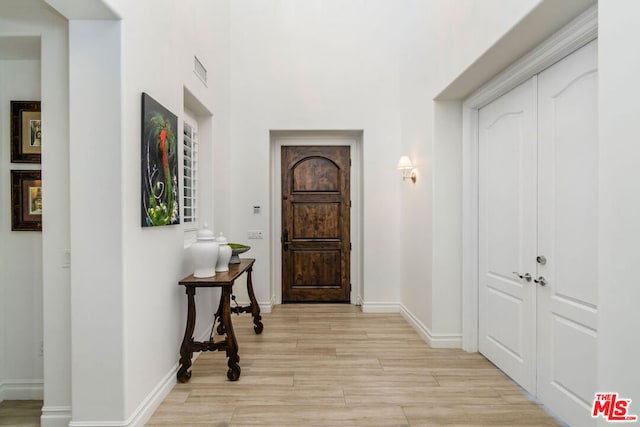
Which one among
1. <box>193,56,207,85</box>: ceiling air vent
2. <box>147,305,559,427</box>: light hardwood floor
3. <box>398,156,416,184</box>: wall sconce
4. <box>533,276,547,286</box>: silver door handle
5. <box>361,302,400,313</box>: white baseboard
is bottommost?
<box>147,305,559,427</box>: light hardwood floor

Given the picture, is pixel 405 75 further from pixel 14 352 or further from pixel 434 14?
pixel 14 352

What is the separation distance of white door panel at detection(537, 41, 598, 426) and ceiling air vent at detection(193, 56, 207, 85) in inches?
111

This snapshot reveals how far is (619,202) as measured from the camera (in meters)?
1.42

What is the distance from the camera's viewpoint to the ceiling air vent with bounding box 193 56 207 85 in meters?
3.16

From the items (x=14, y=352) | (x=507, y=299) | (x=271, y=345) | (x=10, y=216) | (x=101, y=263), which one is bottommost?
(x=271, y=345)

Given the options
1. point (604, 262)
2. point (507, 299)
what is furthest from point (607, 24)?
point (507, 299)

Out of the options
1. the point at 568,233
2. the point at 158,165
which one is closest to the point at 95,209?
the point at 158,165

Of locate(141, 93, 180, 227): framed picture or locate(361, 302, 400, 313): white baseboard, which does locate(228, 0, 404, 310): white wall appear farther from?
locate(141, 93, 180, 227): framed picture

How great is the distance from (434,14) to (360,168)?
79.9 inches

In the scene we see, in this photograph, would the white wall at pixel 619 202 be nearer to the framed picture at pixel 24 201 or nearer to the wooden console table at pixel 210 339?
the wooden console table at pixel 210 339

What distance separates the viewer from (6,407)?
7.48ft
